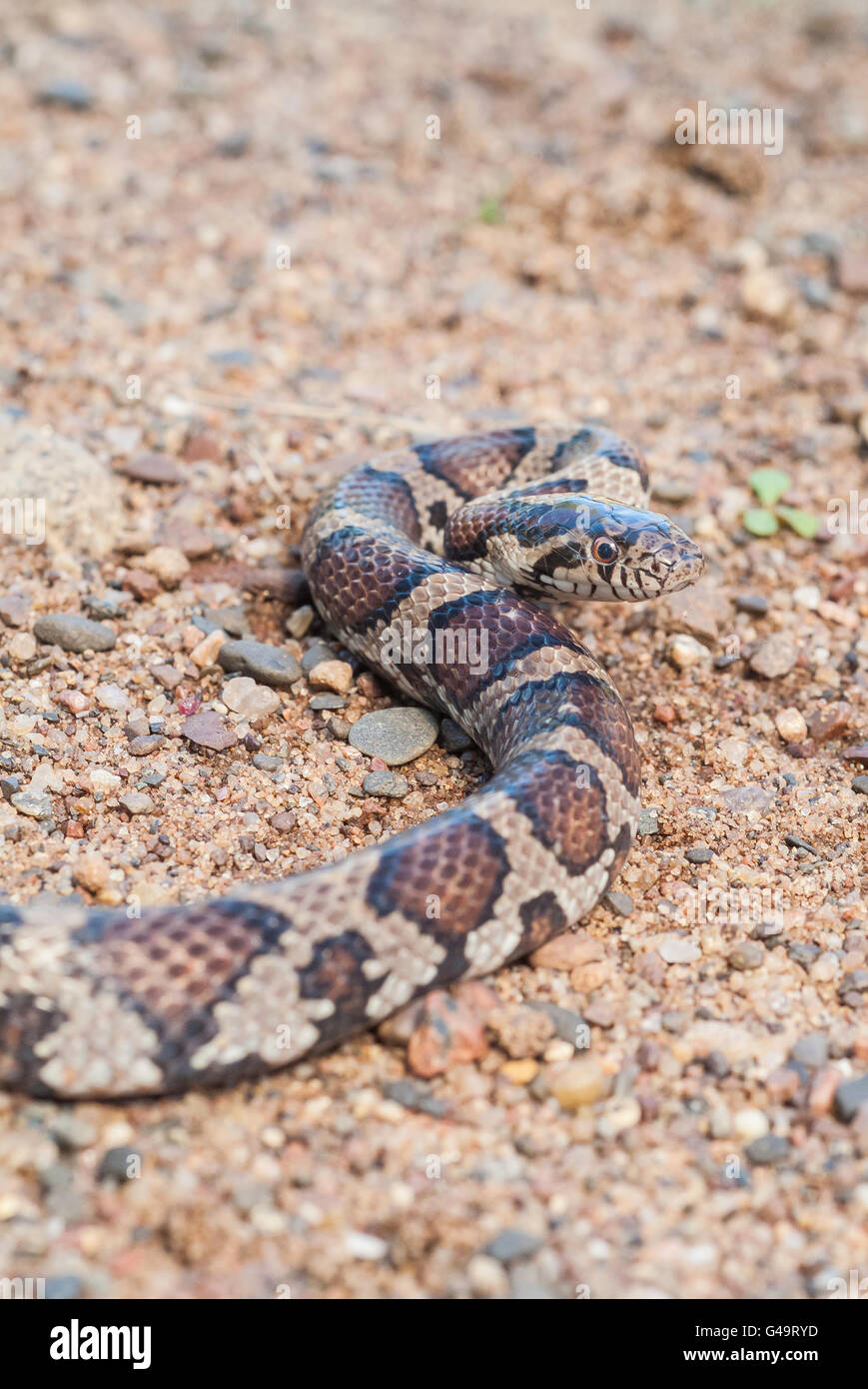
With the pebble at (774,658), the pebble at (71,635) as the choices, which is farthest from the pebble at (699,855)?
the pebble at (71,635)

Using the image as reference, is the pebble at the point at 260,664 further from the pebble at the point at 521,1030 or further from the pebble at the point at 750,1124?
the pebble at the point at 750,1124

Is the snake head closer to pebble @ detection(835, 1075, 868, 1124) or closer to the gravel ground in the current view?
the gravel ground

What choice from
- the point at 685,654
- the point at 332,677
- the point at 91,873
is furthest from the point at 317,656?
the point at 685,654

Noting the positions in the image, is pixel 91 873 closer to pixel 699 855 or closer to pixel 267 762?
pixel 267 762

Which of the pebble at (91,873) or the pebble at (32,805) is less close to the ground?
the pebble at (32,805)

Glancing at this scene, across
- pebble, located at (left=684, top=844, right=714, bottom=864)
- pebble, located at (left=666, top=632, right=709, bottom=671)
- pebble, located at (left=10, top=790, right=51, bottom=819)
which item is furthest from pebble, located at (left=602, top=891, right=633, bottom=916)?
pebble, located at (left=10, top=790, right=51, bottom=819)

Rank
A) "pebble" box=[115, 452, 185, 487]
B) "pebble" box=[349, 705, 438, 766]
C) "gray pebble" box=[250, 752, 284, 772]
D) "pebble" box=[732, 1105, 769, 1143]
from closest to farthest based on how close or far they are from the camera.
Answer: "pebble" box=[732, 1105, 769, 1143], "gray pebble" box=[250, 752, 284, 772], "pebble" box=[349, 705, 438, 766], "pebble" box=[115, 452, 185, 487]
